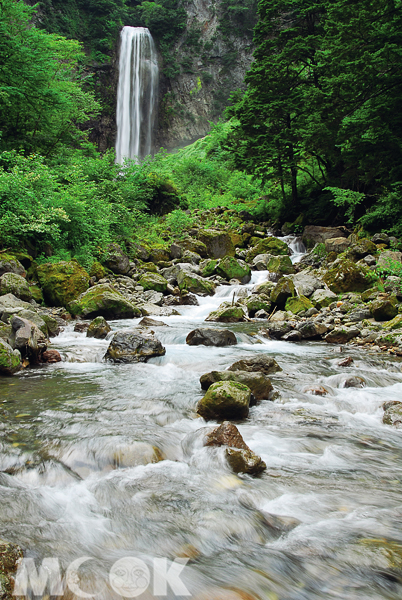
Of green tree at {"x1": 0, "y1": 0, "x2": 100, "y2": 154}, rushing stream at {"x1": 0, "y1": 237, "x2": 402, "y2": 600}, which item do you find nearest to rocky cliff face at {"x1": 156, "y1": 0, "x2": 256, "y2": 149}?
green tree at {"x1": 0, "y1": 0, "x2": 100, "y2": 154}

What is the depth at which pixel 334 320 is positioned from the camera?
933 centimetres

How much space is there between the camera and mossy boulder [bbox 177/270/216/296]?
45.1ft

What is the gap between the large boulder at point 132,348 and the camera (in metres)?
6.95

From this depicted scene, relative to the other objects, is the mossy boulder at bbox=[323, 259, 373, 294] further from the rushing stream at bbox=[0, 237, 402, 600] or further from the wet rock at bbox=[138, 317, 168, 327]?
the rushing stream at bbox=[0, 237, 402, 600]

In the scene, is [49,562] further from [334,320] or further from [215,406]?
[334,320]

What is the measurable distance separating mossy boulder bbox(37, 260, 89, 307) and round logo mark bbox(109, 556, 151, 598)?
29.5 ft

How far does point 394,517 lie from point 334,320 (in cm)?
697

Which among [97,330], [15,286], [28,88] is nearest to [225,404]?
[97,330]

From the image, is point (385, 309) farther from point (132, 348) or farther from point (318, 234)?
point (318, 234)

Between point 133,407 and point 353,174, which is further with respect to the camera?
point 353,174

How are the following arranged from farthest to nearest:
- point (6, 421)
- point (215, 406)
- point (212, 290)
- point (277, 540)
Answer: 1. point (212, 290)
2. point (215, 406)
3. point (6, 421)
4. point (277, 540)

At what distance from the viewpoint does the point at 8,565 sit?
194 cm

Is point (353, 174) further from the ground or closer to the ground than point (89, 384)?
further from the ground

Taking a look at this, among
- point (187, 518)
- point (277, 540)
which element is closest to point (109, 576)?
Answer: point (187, 518)
